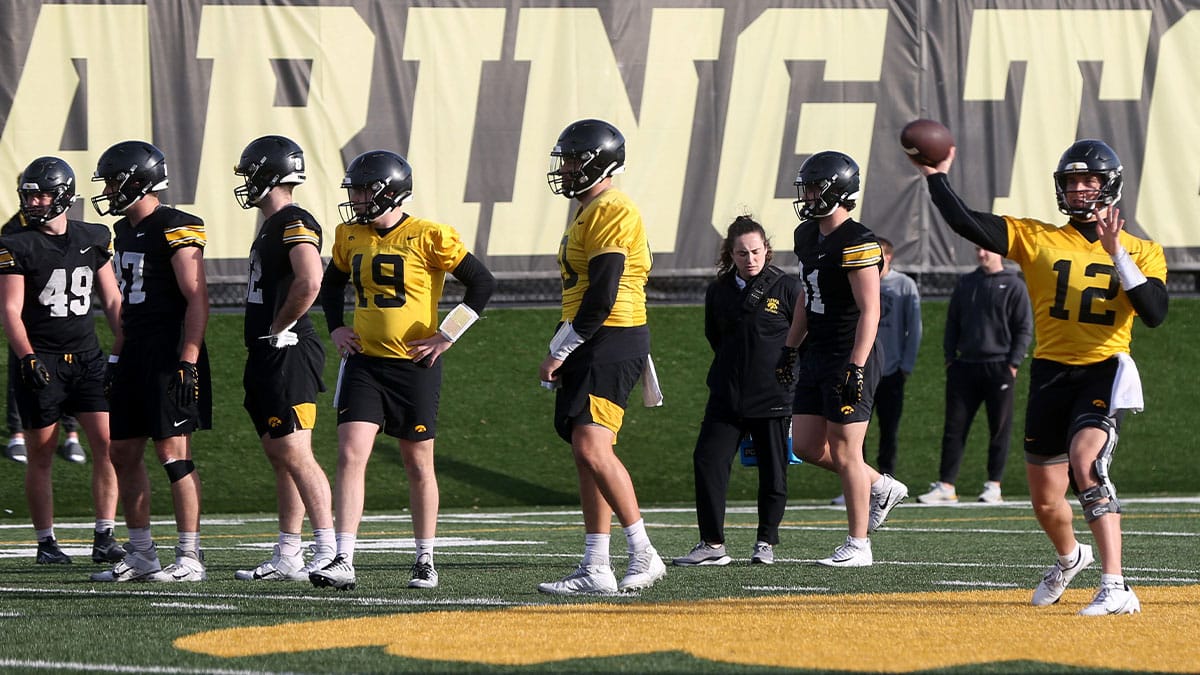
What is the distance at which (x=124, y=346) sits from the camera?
784cm

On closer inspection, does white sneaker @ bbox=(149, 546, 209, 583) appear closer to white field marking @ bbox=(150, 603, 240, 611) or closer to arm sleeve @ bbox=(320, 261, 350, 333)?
white field marking @ bbox=(150, 603, 240, 611)

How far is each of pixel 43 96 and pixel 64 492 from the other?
11.4 feet

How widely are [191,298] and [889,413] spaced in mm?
7282

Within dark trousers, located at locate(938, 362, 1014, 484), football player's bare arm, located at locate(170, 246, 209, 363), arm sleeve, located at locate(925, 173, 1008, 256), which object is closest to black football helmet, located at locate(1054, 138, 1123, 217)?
arm sleeve, located at locate(925, 173, 1008, 256)

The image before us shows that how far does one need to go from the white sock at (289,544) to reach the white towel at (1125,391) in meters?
3.58

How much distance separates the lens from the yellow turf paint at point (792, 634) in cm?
509

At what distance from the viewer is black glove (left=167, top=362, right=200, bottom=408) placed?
7.52m

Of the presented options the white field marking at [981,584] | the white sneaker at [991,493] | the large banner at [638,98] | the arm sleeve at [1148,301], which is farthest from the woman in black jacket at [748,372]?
the large banner at [638,98]

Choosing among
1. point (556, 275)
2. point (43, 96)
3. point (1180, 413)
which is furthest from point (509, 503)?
point (1180, 413)

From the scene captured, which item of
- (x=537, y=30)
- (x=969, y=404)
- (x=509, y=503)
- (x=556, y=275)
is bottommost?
(x=509, y=503)

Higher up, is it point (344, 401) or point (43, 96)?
point (43, 96)

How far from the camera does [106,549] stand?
8.90 metres

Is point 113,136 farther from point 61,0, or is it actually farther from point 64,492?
point 64,492

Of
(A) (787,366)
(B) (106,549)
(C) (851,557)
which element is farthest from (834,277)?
(B) (106,549)
